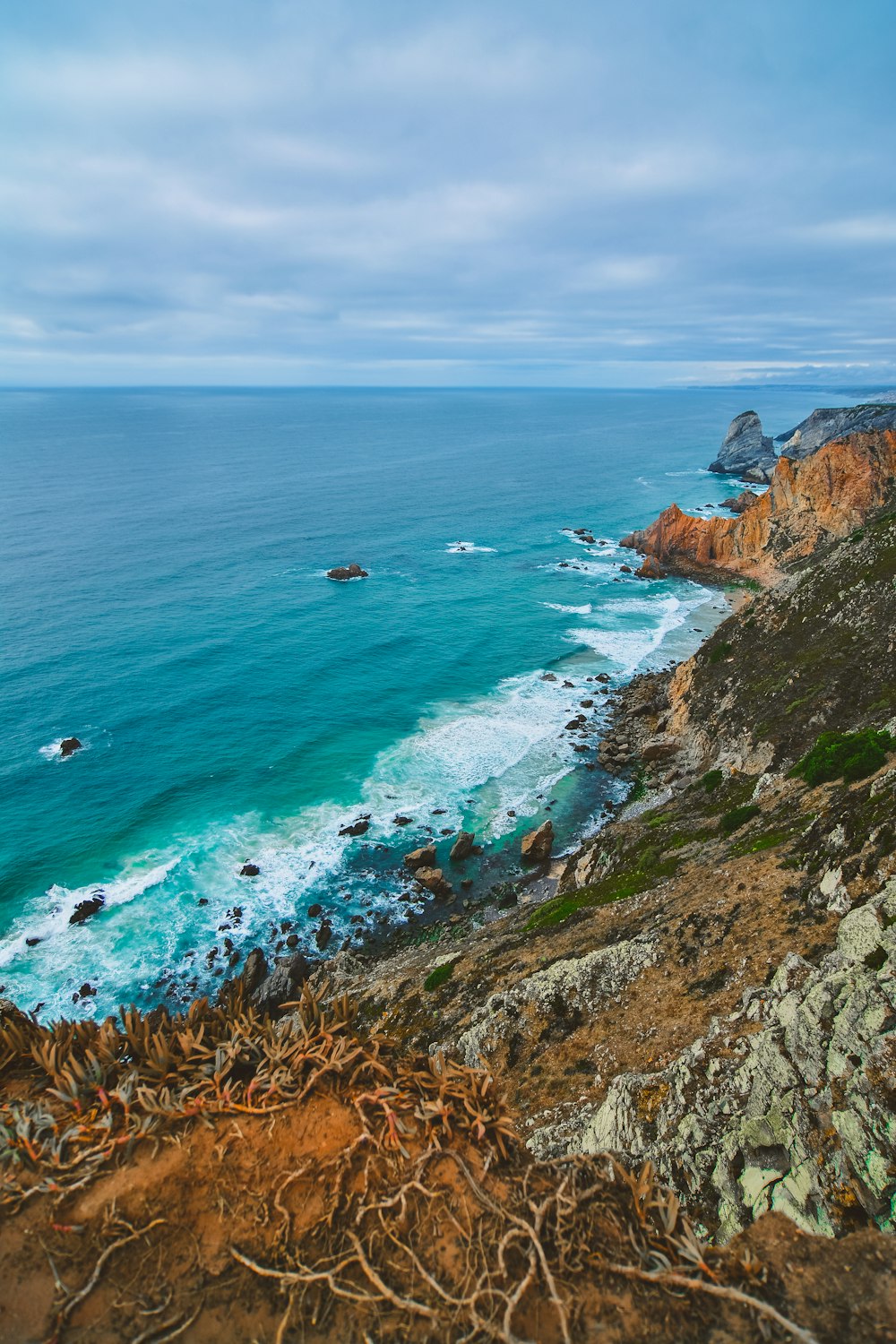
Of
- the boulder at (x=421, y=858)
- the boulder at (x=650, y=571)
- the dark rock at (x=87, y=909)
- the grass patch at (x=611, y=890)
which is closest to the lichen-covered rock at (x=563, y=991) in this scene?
the grass patch at (x=611, y=890)

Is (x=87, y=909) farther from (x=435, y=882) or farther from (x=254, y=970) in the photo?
(x=435, y=882)

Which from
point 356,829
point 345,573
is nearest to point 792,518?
point 345,573

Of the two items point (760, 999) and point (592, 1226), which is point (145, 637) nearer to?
point (760, 999)

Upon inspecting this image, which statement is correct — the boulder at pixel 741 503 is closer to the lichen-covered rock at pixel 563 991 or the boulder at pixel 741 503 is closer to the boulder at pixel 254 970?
the boulder at pixel 254 970

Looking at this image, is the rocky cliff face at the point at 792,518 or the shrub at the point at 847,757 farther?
the rocky cliff face at the point at 792,518

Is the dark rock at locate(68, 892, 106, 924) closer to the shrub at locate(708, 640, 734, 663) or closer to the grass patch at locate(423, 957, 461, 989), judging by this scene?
the grass patch at locate(423, 957, 461, 989)
